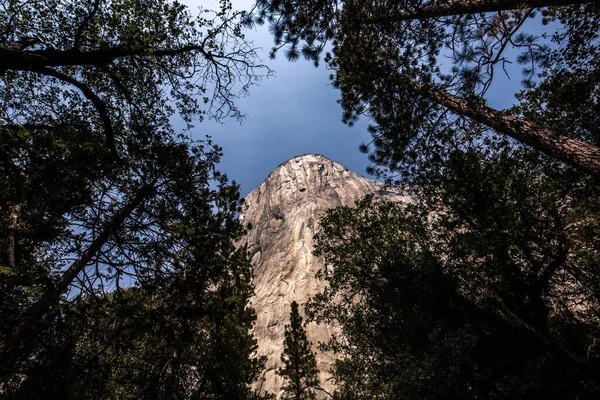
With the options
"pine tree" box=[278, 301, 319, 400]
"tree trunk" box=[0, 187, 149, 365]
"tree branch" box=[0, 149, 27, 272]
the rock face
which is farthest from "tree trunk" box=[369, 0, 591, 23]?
the rock face

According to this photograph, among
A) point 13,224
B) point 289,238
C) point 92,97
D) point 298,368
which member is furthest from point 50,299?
point 289,238

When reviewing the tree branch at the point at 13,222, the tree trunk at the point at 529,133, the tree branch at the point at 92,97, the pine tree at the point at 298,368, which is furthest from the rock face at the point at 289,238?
the tree branch at the point at 13,222

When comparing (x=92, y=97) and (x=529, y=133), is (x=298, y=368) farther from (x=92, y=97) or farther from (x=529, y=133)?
(x=92, y=97)

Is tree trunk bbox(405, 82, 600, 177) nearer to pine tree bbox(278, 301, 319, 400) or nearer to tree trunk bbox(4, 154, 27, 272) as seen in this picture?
tree trunk bbox(4, 154, 27, 272)

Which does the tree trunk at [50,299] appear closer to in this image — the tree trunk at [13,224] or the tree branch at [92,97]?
the tree trunk at [13,224]

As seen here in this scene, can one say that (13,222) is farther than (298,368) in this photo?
No

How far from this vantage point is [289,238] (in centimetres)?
5812

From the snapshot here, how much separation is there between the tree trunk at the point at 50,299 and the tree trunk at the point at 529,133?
736 centimetres

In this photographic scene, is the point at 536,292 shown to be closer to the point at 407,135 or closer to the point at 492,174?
the point at 492,174

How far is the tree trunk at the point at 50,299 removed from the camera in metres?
3.47

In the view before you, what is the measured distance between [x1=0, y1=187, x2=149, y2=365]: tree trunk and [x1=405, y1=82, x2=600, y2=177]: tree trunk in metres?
7.36

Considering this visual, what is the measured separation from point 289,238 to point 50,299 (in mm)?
54808

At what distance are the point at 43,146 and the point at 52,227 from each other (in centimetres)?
173

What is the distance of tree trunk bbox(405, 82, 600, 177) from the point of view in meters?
4.40
